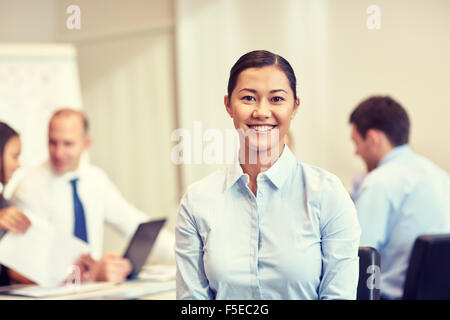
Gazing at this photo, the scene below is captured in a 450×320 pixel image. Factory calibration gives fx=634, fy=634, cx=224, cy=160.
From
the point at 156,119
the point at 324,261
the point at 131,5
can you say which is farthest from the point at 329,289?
the point at 156,119

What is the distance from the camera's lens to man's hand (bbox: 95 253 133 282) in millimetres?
2412

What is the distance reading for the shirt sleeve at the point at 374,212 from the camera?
86.7 inches

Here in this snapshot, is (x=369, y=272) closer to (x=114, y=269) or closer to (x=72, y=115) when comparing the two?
(x=114, y=269)

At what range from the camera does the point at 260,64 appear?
118 cm

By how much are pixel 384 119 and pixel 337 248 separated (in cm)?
118

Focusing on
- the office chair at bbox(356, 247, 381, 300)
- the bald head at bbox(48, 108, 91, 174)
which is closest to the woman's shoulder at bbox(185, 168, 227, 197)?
the office chair at bbox(356, 247, 381, 300)

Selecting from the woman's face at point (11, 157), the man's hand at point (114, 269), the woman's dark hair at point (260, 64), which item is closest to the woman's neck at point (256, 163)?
the woman's dark hair at point (260, 64)

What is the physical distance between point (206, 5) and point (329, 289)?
6.00ft

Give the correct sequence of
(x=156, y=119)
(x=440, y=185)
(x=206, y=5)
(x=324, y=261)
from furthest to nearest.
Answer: (x=156, y=119)
(x=206, y=5)
(x=440, y=185)
(x=324, y=261)

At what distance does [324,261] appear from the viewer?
1172 mm

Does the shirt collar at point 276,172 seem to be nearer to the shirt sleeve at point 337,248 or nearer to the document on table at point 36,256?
the shirt sleeve at point 337,248

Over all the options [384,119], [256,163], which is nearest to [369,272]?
[256,163]

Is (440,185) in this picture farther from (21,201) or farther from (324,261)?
(21,201)
